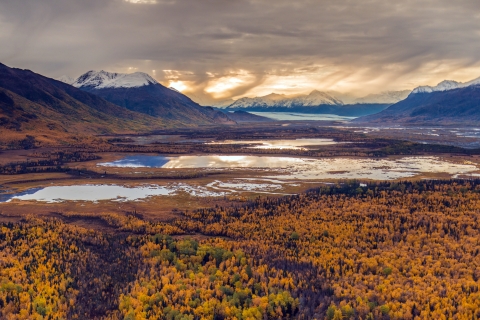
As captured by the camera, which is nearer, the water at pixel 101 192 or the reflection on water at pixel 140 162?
the water at pixel 101 192

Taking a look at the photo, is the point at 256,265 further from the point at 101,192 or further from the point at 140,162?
the point at 140,162

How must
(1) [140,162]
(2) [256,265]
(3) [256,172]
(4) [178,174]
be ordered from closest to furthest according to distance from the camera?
(2) [256,265], (4) [178,174], (3) [256,172], (1) [140,162]

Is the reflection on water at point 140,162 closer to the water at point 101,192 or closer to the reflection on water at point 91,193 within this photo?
the water at point 101,192

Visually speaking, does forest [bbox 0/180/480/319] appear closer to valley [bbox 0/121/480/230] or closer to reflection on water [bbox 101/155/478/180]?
valley [bbox 0/121/480/230]

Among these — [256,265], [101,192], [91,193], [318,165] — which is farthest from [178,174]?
[256,265]

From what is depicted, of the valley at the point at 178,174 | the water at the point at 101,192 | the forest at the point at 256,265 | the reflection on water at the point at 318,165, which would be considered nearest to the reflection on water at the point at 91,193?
the water at the point at 101,192
